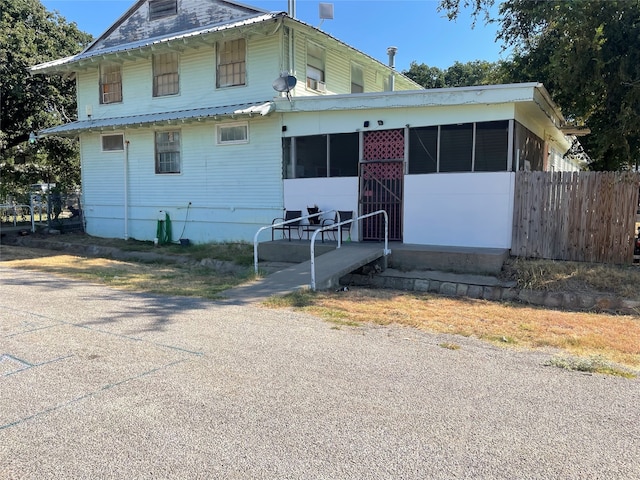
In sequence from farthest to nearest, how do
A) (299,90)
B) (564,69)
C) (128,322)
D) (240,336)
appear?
(299,90), (564,69), (128,322), (240,336)

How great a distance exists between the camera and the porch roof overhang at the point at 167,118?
40.1 feet

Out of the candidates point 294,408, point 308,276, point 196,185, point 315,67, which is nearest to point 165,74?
point 196,185

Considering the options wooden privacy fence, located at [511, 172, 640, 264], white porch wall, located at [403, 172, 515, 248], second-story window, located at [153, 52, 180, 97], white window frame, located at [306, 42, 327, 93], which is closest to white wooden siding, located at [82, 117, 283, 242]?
second-story window, located at [153, 52, 180, 97]

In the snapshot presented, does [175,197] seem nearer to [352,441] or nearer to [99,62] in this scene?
[99,62]

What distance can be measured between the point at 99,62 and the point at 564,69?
13384 millimetres

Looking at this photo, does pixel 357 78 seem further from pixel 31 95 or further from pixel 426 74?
pixel 426 74

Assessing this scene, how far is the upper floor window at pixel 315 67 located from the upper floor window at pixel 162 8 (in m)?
4.64

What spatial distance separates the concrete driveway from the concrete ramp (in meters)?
2.04

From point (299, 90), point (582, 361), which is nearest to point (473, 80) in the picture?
point (299, 90)

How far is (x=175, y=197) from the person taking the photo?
14.8 metres

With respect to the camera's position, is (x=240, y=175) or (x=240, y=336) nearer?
(x=240, y=336)

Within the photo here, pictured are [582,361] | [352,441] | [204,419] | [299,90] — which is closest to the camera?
[352,441]

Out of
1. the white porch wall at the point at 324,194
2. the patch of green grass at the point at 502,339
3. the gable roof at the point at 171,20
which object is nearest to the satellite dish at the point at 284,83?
the white porch wall at the point at 324,194

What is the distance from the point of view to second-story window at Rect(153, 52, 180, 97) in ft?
47.8
